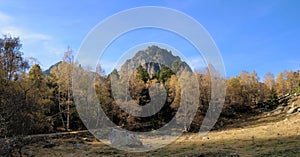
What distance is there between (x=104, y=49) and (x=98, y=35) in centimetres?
96

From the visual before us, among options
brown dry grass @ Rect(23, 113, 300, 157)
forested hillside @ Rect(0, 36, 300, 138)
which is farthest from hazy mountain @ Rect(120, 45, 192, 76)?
brown dry grass @ Rect(23, 113, 300, 157)

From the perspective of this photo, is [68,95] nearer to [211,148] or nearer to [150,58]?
[150,58]

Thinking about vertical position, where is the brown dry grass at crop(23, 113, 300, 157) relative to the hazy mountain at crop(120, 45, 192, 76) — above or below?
below

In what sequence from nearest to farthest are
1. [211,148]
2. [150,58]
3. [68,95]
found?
[211,148], [150,58], [68,95]

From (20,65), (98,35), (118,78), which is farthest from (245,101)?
(98,35)

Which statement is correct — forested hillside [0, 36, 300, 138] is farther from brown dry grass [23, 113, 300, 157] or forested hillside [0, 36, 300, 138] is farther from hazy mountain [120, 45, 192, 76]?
brown dry grass [23, 113, 300, 157]

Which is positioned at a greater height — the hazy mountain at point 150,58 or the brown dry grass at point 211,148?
the hazy mountain at point 150,58

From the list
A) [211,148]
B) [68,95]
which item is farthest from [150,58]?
[68,95]

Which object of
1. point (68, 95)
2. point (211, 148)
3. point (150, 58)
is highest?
point (150, 58)

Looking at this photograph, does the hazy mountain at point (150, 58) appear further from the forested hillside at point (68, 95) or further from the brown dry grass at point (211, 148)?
the brown dry grass at point (211, 148)

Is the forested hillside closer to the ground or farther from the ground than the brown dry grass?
farther from the ground

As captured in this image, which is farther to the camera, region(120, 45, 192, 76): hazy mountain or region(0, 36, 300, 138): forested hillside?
region(120, 45, 192, 76): hazy mountain

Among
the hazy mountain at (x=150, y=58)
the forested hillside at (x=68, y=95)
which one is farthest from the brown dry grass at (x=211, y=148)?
the hazy mountain at (x=150, y=58)

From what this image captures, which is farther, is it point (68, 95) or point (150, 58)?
point (68, 95)
